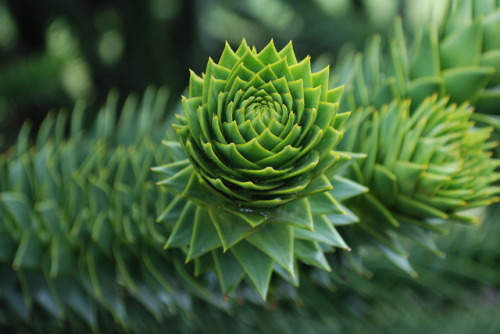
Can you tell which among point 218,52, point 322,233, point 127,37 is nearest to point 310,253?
point 322,233

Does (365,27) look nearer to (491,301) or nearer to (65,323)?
(491,301)

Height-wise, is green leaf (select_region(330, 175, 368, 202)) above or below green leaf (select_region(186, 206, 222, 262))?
above

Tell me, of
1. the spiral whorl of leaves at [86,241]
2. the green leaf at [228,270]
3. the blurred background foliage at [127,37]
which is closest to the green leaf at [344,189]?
the green leaf at [228,270]

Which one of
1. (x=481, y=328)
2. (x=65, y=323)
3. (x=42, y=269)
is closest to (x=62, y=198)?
(x=42, y=269)

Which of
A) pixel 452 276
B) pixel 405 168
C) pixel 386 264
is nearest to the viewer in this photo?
pixel 405 168

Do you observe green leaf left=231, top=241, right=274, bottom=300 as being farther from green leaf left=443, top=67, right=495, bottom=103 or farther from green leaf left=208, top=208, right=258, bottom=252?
green leaf left=443, top=67, right=495, bottom=103

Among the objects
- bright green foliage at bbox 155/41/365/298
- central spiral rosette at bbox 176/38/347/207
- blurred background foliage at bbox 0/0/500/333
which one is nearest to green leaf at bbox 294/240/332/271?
bright green foliage at bbox 155/41/365/298

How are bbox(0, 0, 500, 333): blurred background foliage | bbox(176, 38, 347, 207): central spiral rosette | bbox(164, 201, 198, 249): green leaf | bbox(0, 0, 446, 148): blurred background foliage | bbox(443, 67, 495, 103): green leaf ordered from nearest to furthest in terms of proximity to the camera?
bbox(176, 38, 347, 207): central spiral rosette → bbox(164, 201, 198, 249): green leaf → bbox(443, 67, 495, 103): green leaf → bbox(0, 0, 500, 333): blurred background foliage → bbox(0, 0, 446, 148): blurred background foliage
